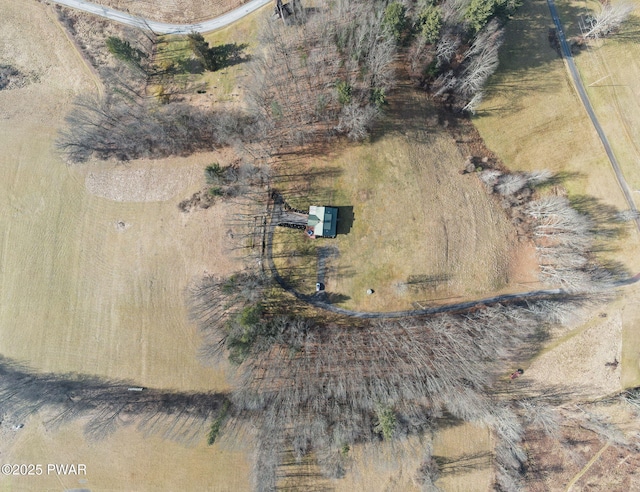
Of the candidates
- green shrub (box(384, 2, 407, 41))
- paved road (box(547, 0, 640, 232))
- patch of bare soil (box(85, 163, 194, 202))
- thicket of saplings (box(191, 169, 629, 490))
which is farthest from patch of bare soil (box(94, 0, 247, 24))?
paved road (box(547, 0, 640, 232))

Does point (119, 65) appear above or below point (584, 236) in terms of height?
above

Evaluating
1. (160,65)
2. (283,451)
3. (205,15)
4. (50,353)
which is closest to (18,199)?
(50,353)

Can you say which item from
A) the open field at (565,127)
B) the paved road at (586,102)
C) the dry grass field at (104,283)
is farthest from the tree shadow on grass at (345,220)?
the paved road at (586,102)

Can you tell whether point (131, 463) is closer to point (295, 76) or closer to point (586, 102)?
point (295, 76)

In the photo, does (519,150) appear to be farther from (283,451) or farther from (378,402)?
(283,451)

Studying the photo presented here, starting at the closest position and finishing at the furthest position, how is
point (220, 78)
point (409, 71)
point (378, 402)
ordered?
1. point (378, 402)
2. point (409, 71)
3. point (220, 78)

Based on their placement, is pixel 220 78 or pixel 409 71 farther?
pixel 220 78
